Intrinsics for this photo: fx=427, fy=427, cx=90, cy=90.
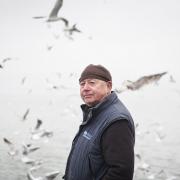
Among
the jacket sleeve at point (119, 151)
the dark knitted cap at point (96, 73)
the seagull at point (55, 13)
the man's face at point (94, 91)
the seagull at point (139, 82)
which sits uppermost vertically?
the seagull at point (55, 13)

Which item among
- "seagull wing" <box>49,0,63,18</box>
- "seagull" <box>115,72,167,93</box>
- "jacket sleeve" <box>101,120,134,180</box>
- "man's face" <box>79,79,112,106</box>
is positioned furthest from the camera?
"seagull wing" <box>49,0,63,18</box>

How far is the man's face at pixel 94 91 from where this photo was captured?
2.51 m

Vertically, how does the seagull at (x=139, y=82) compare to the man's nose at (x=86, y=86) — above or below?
above

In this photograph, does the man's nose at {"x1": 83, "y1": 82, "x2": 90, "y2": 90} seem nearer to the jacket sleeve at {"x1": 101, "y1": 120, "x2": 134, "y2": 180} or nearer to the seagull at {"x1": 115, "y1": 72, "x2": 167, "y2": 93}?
the jacket sleeve at {"x1": 101, "y1": 120, "x2": 134, "y2": 180}

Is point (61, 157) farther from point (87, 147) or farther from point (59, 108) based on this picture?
point (59, 108)

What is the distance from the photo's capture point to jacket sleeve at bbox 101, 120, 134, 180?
7.22 feet

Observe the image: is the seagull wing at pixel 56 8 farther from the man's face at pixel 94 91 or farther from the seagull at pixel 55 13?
the man's face at pixel 94 91

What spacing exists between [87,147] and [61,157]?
9002 mm

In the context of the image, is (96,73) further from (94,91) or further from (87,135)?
(87,135)

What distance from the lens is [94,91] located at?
98.5 inches

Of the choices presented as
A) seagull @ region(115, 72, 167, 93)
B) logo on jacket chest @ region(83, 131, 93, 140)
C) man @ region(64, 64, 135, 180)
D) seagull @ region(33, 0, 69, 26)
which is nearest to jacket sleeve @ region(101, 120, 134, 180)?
man @ region(64, 64, 135, 180)

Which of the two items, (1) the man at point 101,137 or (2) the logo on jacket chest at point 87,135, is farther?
(2) the logo on jacket chest at point 87,135

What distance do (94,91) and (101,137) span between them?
0.32m

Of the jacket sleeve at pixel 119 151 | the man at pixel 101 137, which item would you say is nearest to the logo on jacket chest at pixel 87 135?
the man at pixel 101 137
